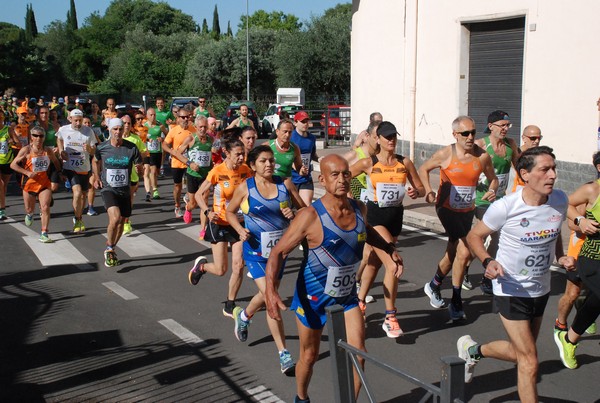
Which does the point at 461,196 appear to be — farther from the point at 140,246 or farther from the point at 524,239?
the point at 140,246

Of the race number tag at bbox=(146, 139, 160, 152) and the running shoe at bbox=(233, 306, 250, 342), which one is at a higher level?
the race number tag at bbox=(146, 139, 160, 152)

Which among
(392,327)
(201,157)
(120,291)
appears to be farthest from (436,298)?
(201,157)

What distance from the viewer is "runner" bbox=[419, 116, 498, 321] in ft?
24.3

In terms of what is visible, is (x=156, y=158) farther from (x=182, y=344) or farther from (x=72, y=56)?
(x=72, y=56)

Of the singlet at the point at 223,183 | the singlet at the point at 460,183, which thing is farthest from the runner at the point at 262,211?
the singlet at the point at 460,183

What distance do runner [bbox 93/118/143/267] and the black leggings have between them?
623 centimetres

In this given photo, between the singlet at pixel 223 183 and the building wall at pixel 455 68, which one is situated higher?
the building wall at pixel 455 68

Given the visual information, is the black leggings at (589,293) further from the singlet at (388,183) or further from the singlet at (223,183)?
the singlet at (223,183)

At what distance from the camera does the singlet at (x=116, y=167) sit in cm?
1002

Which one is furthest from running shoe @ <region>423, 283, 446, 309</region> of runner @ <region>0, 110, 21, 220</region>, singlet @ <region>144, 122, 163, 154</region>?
singlet @ <region>144, 122, 163, 154</region>

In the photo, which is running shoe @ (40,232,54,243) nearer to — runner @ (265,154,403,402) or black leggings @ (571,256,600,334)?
runner @ (265,154,403,402)

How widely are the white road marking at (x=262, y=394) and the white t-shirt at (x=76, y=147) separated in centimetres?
803

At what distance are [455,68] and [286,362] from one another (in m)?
13.7

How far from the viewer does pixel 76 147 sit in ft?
41.7
